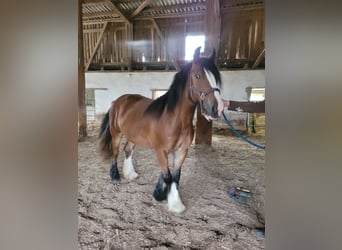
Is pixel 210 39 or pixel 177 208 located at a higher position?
pixel 210 39

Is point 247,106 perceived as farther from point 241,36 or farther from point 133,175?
point 133,175

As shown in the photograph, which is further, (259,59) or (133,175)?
(133,175)

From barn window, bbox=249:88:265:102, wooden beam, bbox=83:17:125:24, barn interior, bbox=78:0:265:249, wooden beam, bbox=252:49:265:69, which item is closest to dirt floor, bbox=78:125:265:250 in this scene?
barn interior, bbox=78:0:265:249

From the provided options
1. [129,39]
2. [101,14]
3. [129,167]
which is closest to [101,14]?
[101,14]

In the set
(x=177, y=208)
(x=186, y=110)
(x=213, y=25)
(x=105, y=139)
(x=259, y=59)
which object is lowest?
(x=177, y=208)

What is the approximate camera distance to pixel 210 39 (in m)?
0.75

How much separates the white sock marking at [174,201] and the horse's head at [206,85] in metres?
0.27

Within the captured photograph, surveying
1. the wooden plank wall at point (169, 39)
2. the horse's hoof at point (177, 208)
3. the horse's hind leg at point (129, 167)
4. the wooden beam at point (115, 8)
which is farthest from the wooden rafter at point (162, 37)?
the horse's hoof at point (177, 208)

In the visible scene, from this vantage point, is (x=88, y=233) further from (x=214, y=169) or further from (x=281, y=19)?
(x=281, y=19)

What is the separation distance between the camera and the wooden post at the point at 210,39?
2.40ft

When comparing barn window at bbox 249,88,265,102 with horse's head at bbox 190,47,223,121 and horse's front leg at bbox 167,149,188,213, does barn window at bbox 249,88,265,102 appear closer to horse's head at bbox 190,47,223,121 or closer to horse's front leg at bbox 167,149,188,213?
horse's head at bbox 190,47,223,121

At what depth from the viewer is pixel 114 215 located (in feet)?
2.50

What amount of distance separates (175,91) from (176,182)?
319mm

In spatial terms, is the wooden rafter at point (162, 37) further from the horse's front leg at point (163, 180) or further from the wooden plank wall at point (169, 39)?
the horse's front leg at point (163, 180)
